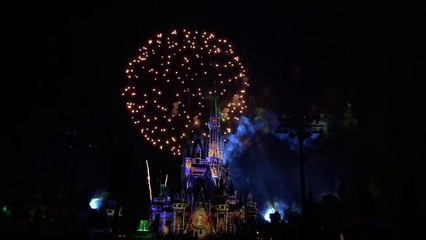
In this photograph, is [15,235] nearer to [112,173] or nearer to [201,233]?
[112,173]

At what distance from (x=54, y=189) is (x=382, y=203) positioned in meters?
48.3

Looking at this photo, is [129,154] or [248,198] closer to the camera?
[129,154]

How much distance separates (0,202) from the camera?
170 ft

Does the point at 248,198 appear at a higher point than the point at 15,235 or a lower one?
higher

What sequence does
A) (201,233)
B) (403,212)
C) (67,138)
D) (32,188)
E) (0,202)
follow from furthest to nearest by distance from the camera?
(201,233) < (32,188) < (0,202) < (67,138) < (403,212)

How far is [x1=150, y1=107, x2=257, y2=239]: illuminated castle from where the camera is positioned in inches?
3019

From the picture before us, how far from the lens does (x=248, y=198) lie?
90500mm

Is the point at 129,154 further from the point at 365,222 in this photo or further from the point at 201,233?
the point at 201,233

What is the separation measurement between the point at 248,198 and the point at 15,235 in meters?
77.9

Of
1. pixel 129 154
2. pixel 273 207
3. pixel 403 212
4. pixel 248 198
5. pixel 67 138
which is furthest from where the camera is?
pixel 273 207

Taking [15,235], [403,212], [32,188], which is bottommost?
[15,235]

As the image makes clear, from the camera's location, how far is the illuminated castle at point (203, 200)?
76688mm

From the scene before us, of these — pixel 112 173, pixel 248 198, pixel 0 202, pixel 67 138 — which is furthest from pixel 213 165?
pixel 112 173

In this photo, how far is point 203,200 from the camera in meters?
78.1
